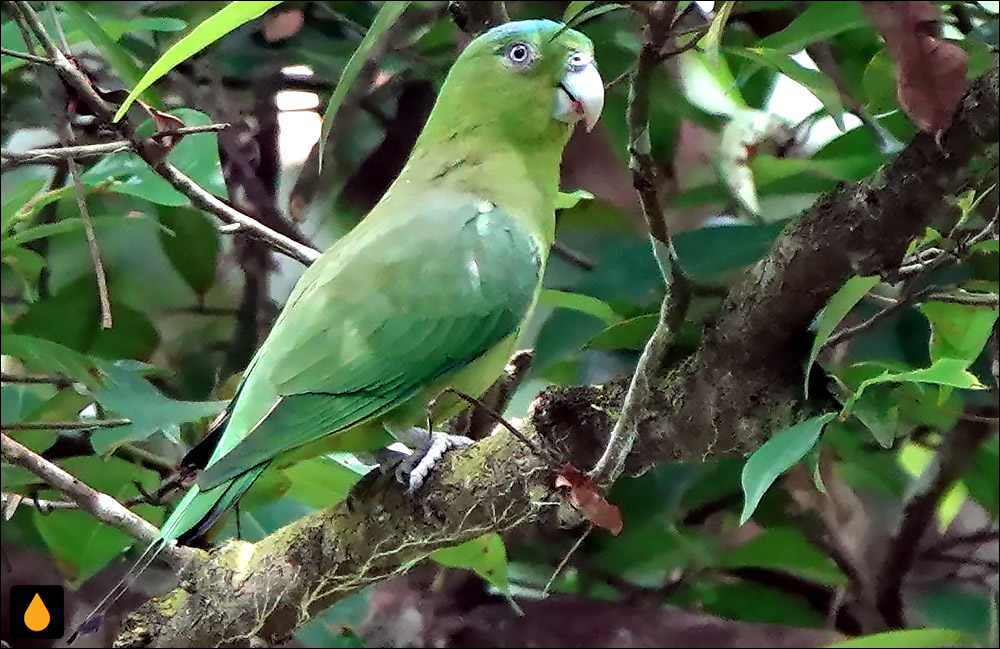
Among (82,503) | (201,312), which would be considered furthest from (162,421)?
(201,312)

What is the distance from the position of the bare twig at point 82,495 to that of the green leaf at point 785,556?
25.6 inches

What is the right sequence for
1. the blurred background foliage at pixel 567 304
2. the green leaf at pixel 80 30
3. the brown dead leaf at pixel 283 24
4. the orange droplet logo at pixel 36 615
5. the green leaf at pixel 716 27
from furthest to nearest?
the brown dead leaf at pixel 283 24
the orange droplet logo at pixel 36 615
the green leaf at pixel 80 30
the blurred background foliage at pixel 567 304
the green leaf at pixel 716 27

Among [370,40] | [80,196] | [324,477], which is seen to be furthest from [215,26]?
[324,477]

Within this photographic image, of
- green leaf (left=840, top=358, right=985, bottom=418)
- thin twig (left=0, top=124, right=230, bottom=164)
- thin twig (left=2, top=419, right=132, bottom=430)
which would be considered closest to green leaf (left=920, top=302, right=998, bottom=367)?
green leaf (left=840, top=358, right=985, bottom=418)

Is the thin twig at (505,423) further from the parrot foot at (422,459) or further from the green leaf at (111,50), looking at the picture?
the green leaf at (111,50)

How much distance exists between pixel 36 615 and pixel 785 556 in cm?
93

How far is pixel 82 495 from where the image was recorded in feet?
2.95

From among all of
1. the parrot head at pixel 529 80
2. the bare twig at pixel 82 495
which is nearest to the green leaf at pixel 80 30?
the parrot head at pixel 529 80

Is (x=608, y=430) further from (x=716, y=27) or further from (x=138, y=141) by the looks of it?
(x=138, y=141)

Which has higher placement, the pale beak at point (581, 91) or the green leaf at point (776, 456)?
the pale beak at point (581, 91)

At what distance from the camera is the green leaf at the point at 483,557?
3.07ft

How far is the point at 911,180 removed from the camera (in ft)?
1.85

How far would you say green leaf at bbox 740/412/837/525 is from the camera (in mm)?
629

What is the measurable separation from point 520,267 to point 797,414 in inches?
11.1
